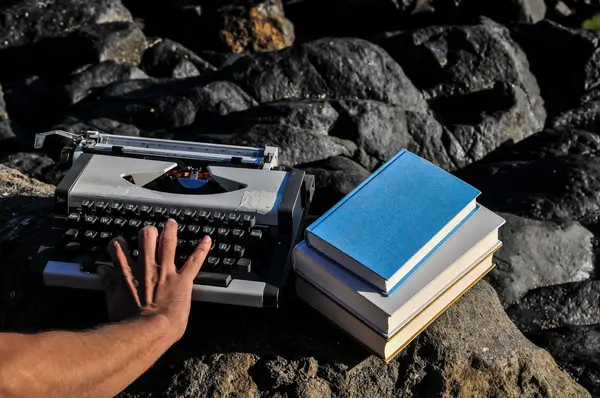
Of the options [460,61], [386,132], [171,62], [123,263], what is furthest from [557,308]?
[171,62]

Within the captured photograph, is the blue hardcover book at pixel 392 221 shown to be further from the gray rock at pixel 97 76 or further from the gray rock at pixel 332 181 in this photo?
the gray rock at pixel 97 76

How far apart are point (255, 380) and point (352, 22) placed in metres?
7.56

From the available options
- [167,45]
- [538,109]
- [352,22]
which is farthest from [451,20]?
[167,45]

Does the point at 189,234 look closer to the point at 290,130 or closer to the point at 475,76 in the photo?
the point at 290,130

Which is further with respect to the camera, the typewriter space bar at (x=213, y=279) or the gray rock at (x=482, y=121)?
the gray rock at (x=482, y=121)

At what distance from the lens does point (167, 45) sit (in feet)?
27.2

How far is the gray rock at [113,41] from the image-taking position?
7.91m

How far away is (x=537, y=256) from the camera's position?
493 centimetres

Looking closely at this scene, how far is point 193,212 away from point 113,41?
5.20 meters

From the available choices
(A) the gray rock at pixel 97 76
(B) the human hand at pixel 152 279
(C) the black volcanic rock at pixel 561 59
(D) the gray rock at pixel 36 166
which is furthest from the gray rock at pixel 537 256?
(A) the gray rock at pixel 97 76

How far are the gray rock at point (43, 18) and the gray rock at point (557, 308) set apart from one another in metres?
5.57

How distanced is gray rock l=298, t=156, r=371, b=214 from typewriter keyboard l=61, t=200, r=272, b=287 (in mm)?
1970

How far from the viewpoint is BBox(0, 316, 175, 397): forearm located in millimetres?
2301

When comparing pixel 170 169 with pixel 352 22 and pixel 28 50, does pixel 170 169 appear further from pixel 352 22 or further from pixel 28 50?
pixel 352 22
